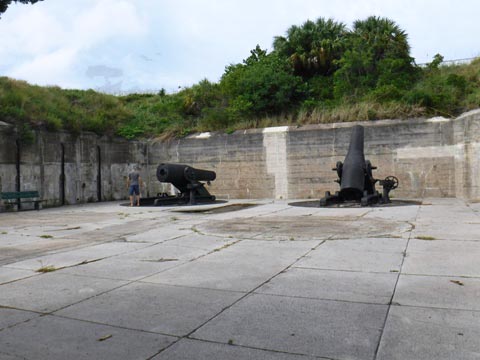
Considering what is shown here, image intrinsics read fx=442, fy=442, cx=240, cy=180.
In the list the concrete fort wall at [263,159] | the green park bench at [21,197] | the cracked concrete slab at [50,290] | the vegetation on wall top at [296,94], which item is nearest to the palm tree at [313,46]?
the vegetation on wall top at [296,94]

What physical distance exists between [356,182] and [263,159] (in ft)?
19.2

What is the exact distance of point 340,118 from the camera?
1723 centimetres

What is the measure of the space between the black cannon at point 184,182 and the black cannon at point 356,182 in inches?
188

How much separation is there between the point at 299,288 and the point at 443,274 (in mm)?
1557

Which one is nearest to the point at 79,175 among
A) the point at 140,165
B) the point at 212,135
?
the point at 140,165

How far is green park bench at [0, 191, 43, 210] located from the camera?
13.8 m

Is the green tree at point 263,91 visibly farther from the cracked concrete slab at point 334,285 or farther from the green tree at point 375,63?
the cracked concrete slab at point 334,285

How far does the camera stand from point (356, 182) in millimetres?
12305

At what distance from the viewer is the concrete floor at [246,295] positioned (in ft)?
9.14

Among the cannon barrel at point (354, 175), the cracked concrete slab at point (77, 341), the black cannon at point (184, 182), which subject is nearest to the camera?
the cracked concrete slab at point (77, 341)

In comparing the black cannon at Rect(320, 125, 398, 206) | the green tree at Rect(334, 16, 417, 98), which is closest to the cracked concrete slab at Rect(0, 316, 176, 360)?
the black cannon at Rect(320, 125, 398, 206)

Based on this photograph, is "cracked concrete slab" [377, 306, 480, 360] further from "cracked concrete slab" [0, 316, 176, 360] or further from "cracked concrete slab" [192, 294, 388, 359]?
"cracked concrete slab" [0, 316, 176, 360]

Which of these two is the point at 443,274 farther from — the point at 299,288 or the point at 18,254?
the point at 18,254

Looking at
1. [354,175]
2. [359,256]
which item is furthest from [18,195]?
[359,256]
